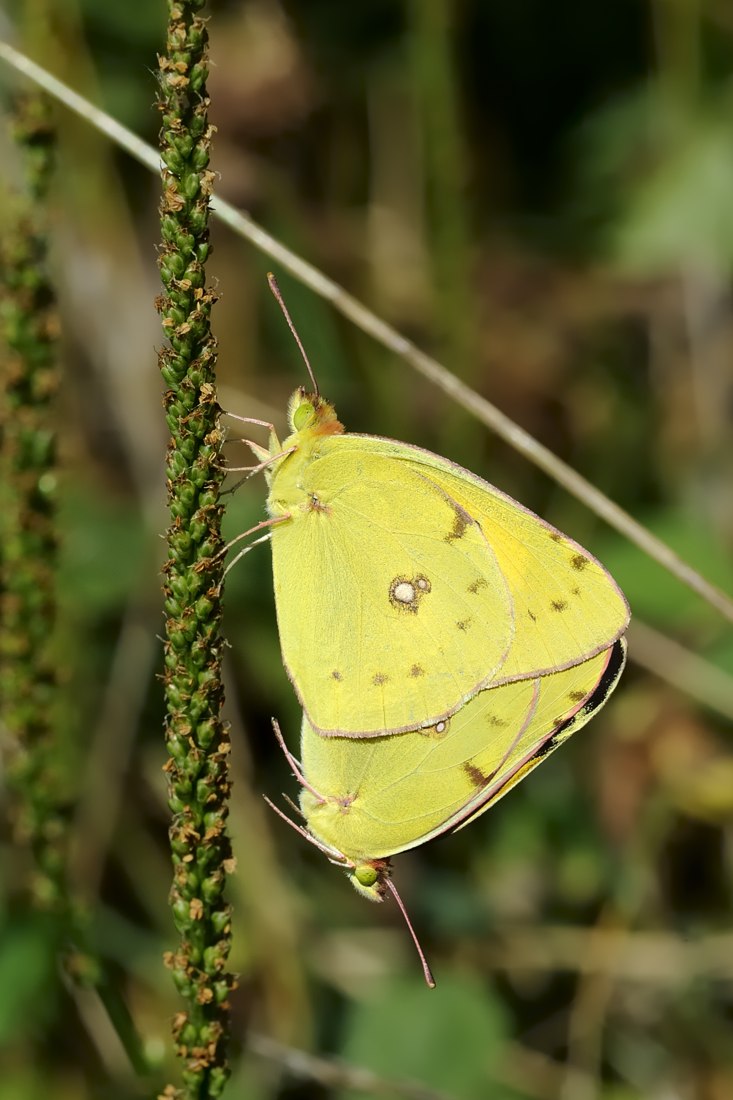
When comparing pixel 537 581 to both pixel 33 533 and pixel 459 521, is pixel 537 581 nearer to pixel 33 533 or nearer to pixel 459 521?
pixel 459 521

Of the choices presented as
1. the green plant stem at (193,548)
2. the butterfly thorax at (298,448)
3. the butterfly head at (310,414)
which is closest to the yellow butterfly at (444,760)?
the butterfly thorax at (298,448)

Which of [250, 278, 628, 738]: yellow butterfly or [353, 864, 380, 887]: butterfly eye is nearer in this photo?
[353, 864, 380, 887]: butterfly eye

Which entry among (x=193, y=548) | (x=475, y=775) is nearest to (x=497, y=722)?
(x=475, y=775)

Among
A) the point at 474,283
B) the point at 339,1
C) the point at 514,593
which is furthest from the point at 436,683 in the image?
the point at 339,1

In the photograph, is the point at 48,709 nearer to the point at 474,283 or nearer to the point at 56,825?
the point at 56,825

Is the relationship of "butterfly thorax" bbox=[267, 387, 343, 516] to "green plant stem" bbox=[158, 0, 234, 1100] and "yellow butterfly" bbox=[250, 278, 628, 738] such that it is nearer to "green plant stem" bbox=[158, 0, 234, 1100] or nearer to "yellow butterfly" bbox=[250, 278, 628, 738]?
"yellow butterfly" bbox=[250, 278, 628, 738]

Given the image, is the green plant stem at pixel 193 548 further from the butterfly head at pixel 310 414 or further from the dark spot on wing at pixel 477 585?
the dark spot on wing at pixel 477 585

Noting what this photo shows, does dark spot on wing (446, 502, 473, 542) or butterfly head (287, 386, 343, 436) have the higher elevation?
butterfly head (287, 386, 343, 436)

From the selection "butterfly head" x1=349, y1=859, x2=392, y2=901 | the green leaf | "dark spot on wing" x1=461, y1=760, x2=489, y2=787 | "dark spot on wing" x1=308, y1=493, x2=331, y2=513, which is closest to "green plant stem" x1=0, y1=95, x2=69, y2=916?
"butterfly head" x1=349, y1=859, x2=392, y2=901
